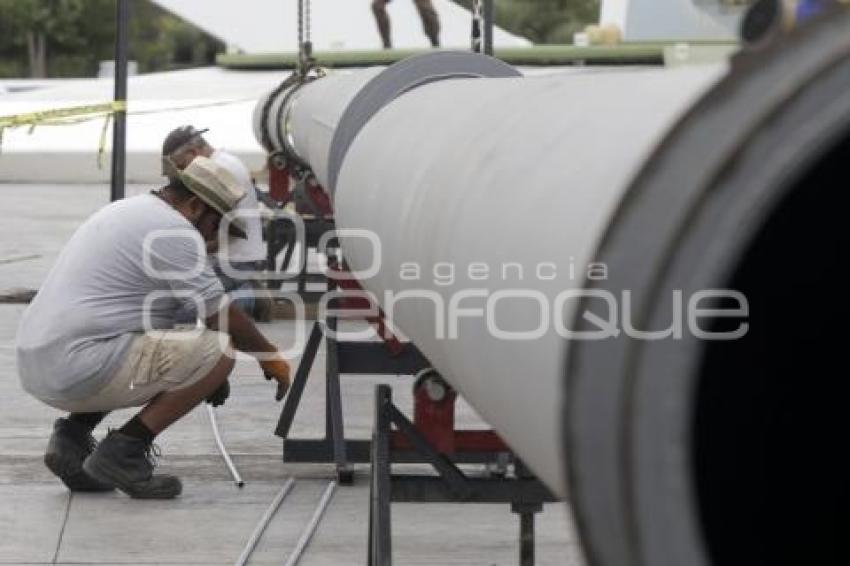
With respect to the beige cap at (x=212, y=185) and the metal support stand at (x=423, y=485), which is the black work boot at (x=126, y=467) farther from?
the metal support stand at (x=423, y=485)

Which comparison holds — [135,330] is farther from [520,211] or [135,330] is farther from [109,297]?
[520,211]

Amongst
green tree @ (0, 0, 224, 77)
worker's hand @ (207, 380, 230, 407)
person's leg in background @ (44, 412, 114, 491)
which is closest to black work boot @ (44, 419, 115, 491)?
person's leg in background @ (44, 412, 114, 491)

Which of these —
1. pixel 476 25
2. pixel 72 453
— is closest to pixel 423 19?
pixel 476 25

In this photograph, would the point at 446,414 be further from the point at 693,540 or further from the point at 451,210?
the point at 693,540

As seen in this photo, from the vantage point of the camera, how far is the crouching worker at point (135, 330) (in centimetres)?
812

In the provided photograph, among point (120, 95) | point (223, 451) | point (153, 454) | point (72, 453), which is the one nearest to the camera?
point (72, 453)

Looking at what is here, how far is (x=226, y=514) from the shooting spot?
26.3 feet

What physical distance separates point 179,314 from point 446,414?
234 cm

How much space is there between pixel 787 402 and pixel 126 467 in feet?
19.1

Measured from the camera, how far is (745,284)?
2418 millimetres

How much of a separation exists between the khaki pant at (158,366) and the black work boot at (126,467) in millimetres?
141

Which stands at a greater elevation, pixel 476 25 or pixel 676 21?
pixel 476 25

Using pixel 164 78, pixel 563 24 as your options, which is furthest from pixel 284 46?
pixel 563 24

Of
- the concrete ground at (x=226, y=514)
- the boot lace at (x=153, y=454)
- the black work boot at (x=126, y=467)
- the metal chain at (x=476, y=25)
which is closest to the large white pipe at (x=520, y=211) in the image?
the concrete ground at (x=226, y=514)
